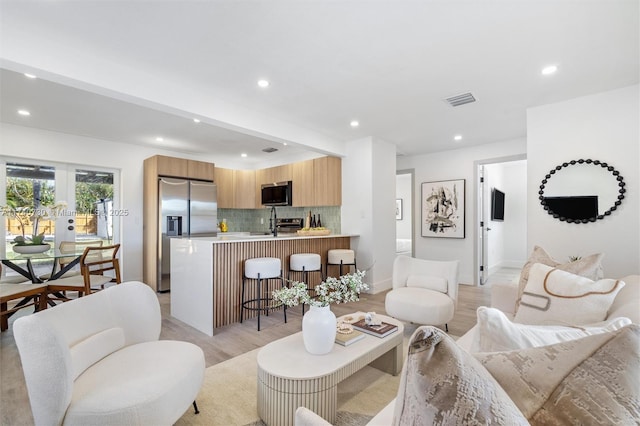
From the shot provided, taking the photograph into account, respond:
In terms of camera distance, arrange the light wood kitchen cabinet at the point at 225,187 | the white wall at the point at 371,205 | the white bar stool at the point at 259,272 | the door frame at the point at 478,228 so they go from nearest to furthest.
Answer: the white bar stool at the point at 259,272 < the white wall at the point at 371,205 < the door frame at the point at 478,228 < the light wood kitchen cabinet at the point at 225,187

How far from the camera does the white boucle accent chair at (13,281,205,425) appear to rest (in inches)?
48.3

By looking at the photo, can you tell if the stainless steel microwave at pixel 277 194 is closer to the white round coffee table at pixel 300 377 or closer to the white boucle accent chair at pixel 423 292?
the white boucle accent chair at pixel 423 292

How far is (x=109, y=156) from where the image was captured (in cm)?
520

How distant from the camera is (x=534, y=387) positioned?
0.65 m

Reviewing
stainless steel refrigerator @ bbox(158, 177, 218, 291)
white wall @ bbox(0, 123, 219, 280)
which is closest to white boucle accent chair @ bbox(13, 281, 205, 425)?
stainless steel refrigerator @ bbox(158, 177, 218, 291)

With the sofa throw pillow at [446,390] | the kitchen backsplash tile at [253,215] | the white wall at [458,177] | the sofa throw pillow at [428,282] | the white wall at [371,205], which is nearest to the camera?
the sofa throw pillow at [446,390]

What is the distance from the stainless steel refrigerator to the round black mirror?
5181mm

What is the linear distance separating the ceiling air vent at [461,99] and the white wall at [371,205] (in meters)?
1.59

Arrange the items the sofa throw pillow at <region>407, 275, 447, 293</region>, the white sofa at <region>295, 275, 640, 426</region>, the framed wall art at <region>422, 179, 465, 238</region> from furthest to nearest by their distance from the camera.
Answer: the framed wall art at <region>422, 179, 465, 238</region>, the sofa throw pillow at <region>407, 275, 447, 293</region>, the white sofa at <region>295, 275, 640, 426</region>

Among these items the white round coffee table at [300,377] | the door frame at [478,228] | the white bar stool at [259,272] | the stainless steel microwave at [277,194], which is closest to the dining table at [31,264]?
the white bar stool at [259,272]

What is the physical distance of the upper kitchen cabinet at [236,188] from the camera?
6.57 meters

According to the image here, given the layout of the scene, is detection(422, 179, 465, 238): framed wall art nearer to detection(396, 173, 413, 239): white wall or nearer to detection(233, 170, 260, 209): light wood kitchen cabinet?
detection(233, 170, 260, 209): light wood kitchen cabinet

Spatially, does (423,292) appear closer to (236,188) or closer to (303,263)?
(303,263)

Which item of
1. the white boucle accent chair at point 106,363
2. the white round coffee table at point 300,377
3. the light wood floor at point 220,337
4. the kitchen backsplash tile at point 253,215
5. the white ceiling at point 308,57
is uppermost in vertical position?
the white ceiling at point 308,57
